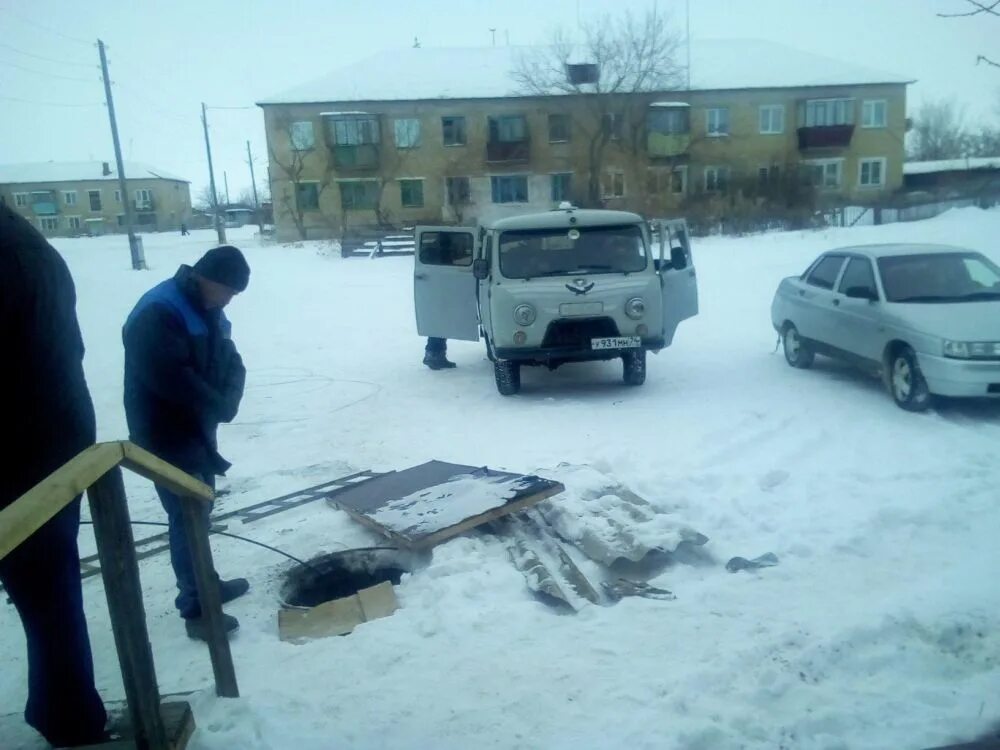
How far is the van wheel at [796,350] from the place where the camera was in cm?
1018

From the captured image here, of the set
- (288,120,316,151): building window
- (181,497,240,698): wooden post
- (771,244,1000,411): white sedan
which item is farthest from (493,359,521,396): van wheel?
(288,120,316,151): building window

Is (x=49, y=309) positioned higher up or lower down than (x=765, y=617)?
higher up

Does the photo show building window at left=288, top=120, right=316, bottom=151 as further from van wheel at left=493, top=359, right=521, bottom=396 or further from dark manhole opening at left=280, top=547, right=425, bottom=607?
dark manhole opening at left=280, top=547, right=425, bottom=607

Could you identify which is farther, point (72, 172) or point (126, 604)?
point (72, 172)

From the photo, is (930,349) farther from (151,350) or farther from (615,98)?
(615,98)

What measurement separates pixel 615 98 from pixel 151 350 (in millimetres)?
→ 38822

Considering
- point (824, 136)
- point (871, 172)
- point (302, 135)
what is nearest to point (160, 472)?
point (302, 135)

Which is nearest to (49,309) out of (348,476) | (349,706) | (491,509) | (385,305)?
(349,706)

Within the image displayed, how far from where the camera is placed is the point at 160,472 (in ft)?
9.22

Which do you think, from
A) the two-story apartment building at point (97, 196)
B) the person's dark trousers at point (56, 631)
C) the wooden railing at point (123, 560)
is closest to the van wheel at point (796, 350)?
the wooden railing at point (123, 560)

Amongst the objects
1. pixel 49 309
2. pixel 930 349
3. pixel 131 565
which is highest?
pixel 49 309

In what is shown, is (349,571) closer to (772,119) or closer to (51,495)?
(51,495)

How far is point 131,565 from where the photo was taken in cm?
266

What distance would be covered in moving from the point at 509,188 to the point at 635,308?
34.4 m
